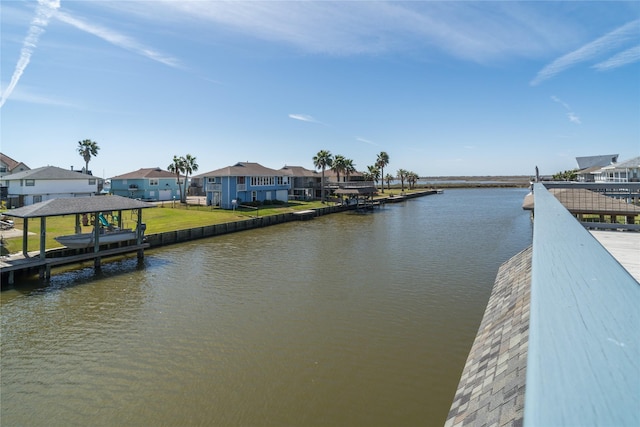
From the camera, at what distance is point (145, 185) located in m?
57.7

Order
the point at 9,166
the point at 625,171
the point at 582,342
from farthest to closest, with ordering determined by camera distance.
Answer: the point at 9,166, the point at 625,171, the point at 582,342

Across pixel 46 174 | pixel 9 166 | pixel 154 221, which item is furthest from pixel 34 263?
pixel 9 166

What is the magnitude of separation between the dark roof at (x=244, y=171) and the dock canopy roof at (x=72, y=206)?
990 inches

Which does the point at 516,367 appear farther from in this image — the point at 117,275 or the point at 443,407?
the point at 117,275

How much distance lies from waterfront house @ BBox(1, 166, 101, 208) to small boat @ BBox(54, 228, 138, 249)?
25792 mm

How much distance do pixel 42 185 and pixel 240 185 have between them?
2273 cm

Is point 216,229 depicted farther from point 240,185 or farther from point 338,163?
point 338,163

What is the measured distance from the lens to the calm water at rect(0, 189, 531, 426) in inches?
332

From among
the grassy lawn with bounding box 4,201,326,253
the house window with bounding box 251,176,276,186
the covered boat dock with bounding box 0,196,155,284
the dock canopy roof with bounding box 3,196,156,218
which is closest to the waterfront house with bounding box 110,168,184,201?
the house window with bounding box 251,176,276,186

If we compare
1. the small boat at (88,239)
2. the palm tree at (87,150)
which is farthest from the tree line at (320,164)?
the small boat at (88,239)

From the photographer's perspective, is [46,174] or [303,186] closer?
[46,174]

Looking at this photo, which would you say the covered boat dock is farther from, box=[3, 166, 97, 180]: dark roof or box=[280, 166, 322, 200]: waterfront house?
box=[280, 166, 322, 200]: waterfront house

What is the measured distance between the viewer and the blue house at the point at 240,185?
47875mm

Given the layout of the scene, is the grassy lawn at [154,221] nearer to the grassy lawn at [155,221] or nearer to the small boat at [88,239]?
the grassy lawn at [155,221]
